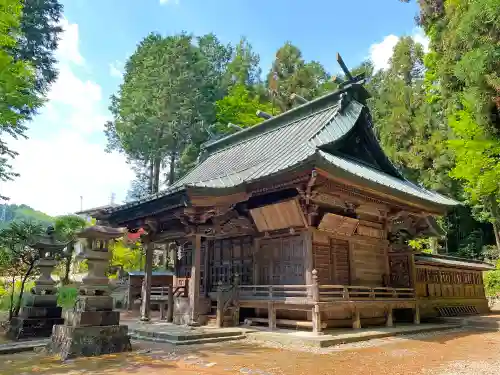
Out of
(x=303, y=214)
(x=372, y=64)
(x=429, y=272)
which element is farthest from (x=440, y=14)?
(x=372, y=64)

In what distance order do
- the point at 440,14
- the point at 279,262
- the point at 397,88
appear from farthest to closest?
the point at 397,88
the point at 440,14
the point at 279,262

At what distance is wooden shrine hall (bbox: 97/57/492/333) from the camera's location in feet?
37.0

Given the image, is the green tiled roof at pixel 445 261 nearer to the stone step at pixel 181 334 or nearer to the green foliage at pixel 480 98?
the green foliage at pixel 480 98

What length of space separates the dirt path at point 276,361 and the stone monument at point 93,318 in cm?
40

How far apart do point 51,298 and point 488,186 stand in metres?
15.9

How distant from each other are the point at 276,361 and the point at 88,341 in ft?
13.6

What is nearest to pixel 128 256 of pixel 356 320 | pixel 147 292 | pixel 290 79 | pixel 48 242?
pixel 147 292

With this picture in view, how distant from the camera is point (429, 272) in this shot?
16.9 metres

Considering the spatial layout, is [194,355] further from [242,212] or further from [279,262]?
[242,212]

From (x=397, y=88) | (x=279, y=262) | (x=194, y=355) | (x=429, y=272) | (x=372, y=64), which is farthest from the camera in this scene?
(x=372, y=64)

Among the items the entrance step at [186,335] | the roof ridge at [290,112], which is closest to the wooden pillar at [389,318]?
the entrance step at [186,335]

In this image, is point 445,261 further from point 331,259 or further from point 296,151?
point 296,151

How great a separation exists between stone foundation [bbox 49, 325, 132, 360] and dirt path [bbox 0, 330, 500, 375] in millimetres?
330

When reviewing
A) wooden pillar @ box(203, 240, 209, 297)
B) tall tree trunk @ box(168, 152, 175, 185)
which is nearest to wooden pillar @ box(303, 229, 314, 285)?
wooden pillar @ box(203, 240, 209, 297)
